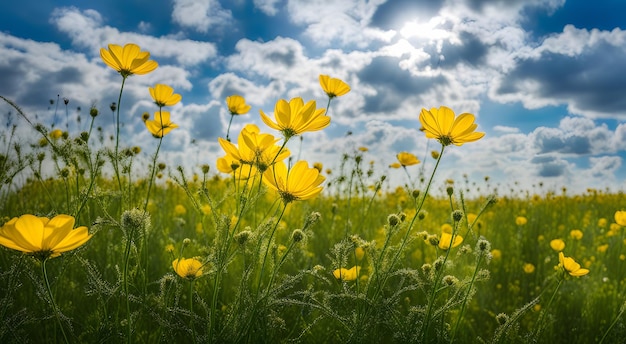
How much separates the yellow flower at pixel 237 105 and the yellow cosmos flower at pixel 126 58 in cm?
51

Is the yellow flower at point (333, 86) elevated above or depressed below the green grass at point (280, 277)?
above

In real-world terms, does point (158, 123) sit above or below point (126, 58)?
below

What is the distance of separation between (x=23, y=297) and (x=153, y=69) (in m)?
1.11

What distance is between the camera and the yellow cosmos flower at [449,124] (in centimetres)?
121

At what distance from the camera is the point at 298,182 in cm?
110

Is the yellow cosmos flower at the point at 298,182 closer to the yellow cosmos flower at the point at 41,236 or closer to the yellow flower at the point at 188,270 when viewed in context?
the yellow flower at the point at 188,270

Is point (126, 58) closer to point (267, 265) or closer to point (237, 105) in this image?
point (237, 105)

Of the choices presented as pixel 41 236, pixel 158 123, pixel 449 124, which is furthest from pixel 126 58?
pixel 449 124

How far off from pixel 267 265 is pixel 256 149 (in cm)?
97

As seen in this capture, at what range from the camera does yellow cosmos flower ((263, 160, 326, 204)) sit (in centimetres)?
108

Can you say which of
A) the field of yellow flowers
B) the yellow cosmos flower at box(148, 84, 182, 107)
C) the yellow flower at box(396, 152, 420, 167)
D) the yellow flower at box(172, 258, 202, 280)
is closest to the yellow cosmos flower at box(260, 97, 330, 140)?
the field of yellow flowers

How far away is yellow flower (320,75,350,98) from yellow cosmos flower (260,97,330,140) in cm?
72

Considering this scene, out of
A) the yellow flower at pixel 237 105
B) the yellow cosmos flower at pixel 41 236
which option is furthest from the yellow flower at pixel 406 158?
the yellow cosmos flower at pixel 41 236

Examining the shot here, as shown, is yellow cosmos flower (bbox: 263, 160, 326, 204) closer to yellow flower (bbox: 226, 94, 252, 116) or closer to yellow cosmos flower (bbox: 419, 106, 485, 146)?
yellow cosmos flower (bbox: 419, 106, 485, 146)
